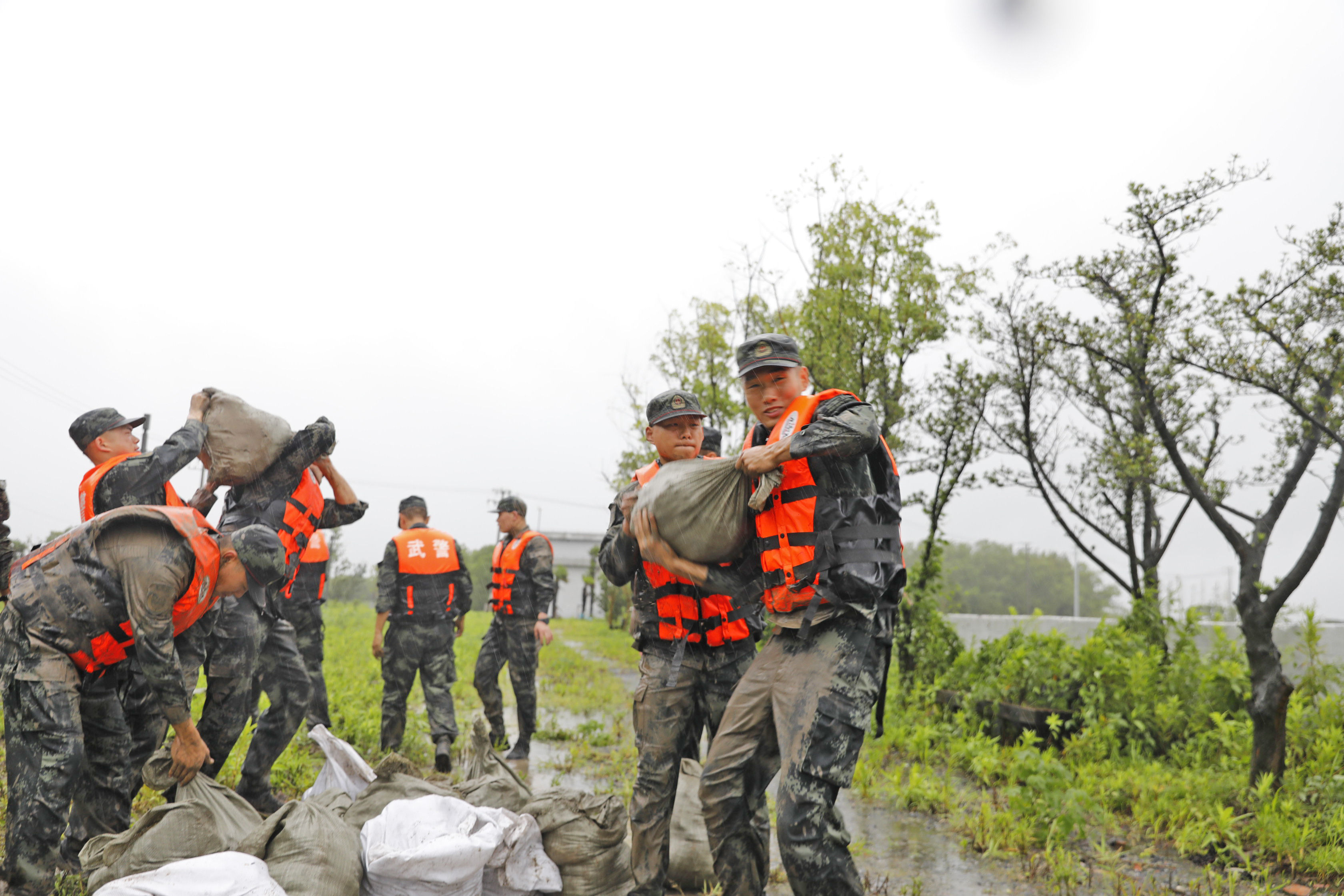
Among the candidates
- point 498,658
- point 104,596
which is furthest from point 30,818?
point 498,658

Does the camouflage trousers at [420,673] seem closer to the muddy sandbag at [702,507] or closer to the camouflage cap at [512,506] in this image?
the camouflage cap at [512,506]

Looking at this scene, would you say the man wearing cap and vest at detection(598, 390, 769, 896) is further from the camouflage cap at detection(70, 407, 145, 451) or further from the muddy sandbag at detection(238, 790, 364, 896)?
the camouflage cap at detection(70, 407, 145, 451)

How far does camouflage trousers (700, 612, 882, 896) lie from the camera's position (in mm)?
2658

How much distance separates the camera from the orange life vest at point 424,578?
691 cm

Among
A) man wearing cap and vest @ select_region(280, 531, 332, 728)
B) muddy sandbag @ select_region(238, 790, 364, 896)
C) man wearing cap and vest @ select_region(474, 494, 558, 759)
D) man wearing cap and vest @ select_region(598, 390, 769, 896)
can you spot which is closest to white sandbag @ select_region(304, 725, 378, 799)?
muddy sandbag @ select_region(238, 790, 364, 896)

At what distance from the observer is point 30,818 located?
2.99m

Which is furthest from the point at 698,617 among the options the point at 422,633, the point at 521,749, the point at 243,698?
the point at 422,633

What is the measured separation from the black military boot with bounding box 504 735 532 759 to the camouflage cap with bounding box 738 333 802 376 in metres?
4.66

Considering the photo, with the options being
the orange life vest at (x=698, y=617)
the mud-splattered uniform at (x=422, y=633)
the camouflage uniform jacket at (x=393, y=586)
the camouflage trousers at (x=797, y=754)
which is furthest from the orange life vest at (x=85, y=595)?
the camouflage uniform jacket at (x=393, y=586)

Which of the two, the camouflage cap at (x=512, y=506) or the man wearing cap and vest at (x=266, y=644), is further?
the camouflage cap at (x=512, y=506)

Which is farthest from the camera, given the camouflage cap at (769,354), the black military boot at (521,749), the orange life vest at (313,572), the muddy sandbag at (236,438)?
the black military boot at (521,749)

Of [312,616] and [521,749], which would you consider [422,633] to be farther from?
[521,749]

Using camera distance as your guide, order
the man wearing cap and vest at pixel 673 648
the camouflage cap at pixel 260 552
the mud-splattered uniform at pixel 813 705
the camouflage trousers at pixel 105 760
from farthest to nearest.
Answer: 1. the man wearing cap and vest at pixel 673 648
2. the camouflage cap at pixel 260 552
3. the camouflage trousers at pixel 105 760
4. the mud-splattered uniform at pixel 813 705

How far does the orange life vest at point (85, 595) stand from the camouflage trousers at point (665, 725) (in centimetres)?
195
